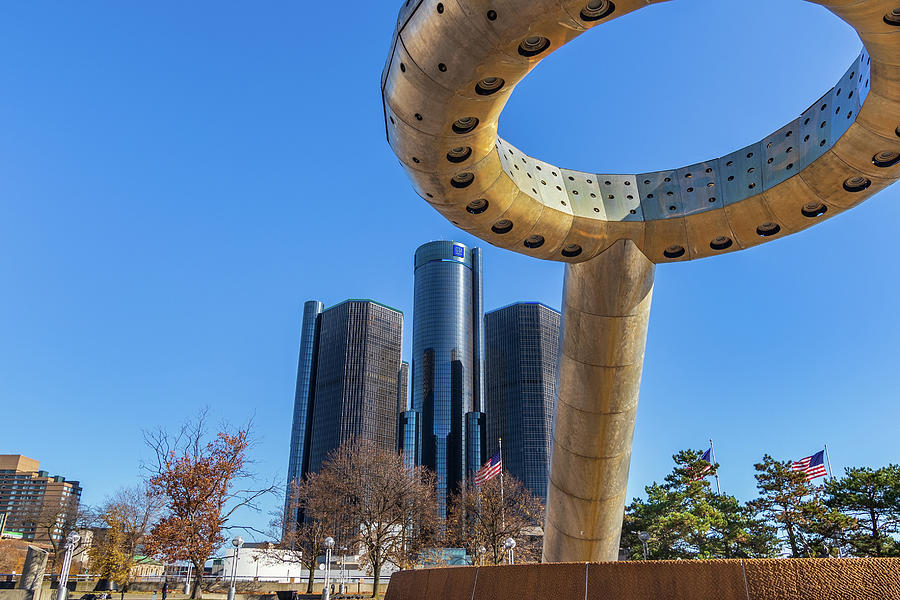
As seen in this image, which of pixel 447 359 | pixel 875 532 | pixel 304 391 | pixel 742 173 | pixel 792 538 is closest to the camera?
pixel 742 173

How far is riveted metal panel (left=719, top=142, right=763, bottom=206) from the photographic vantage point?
1500 centimetres

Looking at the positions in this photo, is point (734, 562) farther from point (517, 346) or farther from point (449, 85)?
point (517, 346)

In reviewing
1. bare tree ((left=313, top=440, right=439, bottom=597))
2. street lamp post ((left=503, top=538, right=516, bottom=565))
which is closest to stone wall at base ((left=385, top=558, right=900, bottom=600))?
street lamp post ((left=503, top=538, right=516, bottom=565))

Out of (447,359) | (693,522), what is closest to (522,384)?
(447,359)

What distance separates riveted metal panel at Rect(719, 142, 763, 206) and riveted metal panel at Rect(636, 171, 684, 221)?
114 centimetres

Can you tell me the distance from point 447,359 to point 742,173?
6029 inches

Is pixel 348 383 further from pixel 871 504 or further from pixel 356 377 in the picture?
pixel 871 504

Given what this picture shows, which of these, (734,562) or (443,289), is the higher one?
(443,289)

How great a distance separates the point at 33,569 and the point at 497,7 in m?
27.4

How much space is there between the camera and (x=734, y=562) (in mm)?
6555

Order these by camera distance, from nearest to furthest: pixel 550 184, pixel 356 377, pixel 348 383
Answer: pixel 550 184 < pixel 348 383 < pixel 356 377

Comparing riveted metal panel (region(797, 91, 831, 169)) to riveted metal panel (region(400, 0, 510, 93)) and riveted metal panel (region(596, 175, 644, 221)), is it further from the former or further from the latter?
riveted metal panel (region(400, 0, 510, 93))

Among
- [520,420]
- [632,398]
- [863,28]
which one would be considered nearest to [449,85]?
[863,28]

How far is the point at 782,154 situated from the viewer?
1452 centimetres
